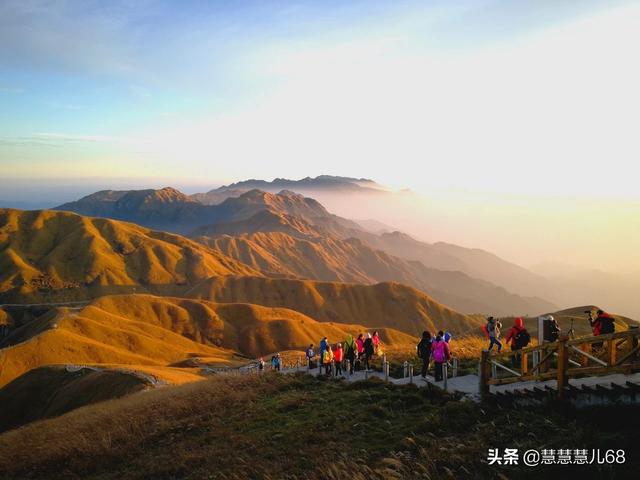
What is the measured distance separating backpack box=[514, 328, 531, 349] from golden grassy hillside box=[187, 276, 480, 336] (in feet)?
407

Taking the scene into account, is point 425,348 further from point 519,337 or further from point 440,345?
point 519,337

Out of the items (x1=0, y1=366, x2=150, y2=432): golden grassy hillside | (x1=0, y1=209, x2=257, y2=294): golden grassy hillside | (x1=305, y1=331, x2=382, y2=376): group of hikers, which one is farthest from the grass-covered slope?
(x1=0, y1=209, x2=257, y2=294): golden grassy hillside

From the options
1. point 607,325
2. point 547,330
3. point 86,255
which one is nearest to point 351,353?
point 547,330

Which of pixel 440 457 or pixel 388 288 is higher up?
pixel 440 457

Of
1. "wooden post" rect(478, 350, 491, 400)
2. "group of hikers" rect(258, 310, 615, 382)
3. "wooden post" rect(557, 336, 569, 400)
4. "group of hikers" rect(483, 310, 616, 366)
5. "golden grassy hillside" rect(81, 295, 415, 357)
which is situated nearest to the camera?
"wooden post" rect(557, 336, 569, 400)

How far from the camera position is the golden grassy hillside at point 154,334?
203ft

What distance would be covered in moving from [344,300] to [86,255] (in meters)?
82.1

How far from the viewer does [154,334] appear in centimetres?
8362

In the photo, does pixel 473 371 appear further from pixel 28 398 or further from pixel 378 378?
pixel 28 398

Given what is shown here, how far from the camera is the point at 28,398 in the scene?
133ft

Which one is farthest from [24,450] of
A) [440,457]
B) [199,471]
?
[440,457]

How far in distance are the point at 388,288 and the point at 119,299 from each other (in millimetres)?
82463

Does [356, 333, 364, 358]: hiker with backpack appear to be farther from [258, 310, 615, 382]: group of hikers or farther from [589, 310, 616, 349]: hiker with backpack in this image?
[589, 310, 616, 349]: hiker with backpack

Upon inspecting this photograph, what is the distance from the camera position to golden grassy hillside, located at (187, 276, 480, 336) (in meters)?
139
